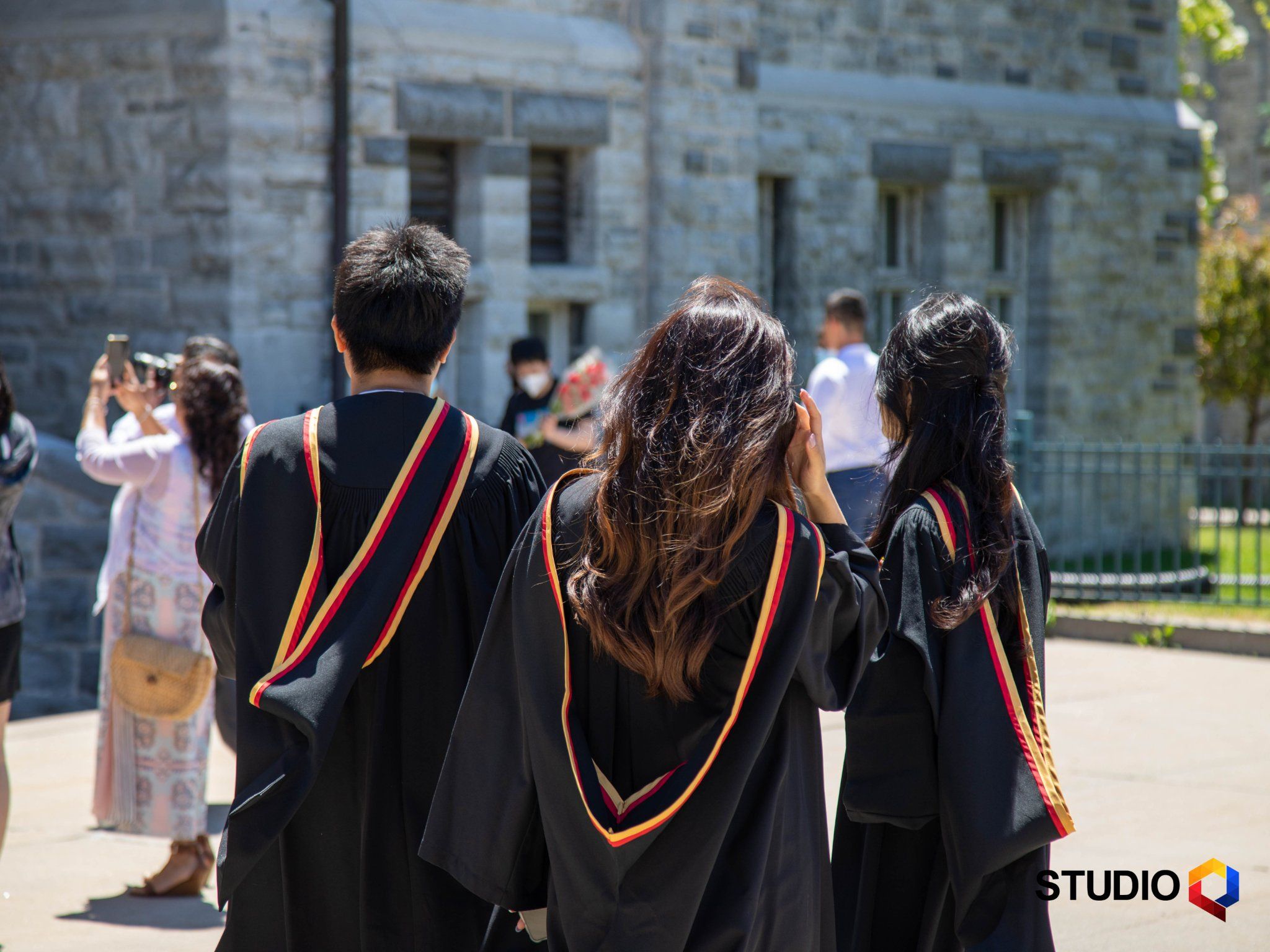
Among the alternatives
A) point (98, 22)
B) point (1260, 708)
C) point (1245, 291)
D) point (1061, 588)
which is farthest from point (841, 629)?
point (1245, 291)

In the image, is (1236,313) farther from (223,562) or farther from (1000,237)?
(223,562)

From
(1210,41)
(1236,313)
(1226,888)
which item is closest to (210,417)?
(1226,888)

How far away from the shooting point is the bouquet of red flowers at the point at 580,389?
297 inches

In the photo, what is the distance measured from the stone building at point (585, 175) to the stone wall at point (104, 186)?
2 centimetres

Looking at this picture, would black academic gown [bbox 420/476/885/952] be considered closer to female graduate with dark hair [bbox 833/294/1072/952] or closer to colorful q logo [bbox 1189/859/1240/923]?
female graduate with dark hair [bbox 833/294/1072/952]

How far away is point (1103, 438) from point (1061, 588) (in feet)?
12.1

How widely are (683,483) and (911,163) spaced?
1035cm

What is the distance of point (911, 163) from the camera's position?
12.3m

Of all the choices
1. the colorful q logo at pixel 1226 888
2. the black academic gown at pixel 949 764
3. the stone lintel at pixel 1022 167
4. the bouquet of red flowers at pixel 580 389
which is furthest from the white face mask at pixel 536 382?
the stone lintel at pixel 1022 167

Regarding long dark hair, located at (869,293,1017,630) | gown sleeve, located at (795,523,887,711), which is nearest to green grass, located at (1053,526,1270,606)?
long dark hair, located at (869,293,1017,630)

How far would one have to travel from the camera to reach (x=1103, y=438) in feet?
45.0

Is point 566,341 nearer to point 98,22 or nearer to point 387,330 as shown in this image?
point 98,22

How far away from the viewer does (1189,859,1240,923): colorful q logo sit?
4.67m

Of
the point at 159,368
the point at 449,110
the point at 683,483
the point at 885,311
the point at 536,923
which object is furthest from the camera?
the point at 885,311
